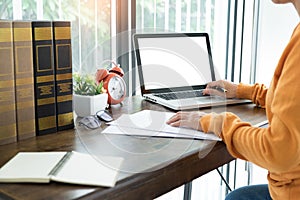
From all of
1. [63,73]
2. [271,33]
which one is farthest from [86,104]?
[271,33]

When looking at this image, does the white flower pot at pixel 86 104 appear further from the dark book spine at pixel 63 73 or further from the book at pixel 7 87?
the book at pixel 7 87

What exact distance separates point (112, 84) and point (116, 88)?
0.03m

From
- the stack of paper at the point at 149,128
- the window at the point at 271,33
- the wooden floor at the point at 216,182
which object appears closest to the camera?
the stack of paper at the point at 149,128

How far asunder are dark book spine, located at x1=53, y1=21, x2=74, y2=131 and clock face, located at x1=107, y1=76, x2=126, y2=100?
0.34 meters

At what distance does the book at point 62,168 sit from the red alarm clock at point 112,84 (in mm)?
583

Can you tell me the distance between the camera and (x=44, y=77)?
1.20m

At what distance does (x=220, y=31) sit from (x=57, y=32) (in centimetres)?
160

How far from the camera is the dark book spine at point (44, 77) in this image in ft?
3.84

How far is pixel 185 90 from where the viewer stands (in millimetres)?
1748

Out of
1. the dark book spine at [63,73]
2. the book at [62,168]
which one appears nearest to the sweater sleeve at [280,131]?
the book at [62,168]

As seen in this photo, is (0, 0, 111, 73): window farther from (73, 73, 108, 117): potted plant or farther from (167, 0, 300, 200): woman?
(167, 0, 300, 200): woman

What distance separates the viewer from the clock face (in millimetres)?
1608

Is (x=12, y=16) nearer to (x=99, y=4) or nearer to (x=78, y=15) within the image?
(x=78, y=15)

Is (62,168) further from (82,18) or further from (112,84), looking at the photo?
(82,18)
